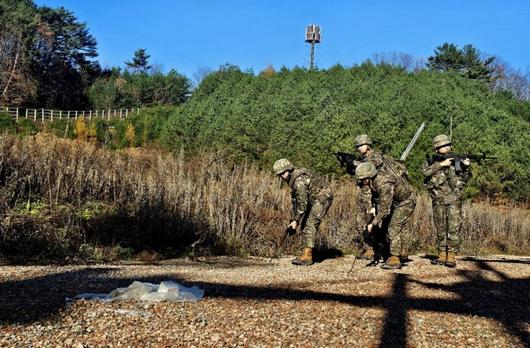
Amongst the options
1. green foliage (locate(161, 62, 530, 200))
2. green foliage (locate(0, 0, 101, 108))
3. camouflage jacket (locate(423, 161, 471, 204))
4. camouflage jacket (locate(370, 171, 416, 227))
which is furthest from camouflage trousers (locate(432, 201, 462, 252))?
green foliage (locate(0, 0, 101, 108))

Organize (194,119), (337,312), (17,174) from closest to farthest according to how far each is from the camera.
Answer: (337,312), (17,174), (194,119)

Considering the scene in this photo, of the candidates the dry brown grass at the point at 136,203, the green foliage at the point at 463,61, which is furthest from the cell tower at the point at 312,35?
the dry brown grass at the point at 136,203

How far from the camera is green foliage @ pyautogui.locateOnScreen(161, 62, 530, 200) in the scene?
25.5m

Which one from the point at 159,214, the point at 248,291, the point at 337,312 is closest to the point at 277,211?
the point at 159,214

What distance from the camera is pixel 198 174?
13.4 metres

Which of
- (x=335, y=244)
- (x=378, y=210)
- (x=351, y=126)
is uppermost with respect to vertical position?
(x=351, y=126)

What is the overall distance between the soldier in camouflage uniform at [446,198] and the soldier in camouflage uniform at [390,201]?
688 mm

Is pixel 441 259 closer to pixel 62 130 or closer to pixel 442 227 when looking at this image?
pixel 442 227

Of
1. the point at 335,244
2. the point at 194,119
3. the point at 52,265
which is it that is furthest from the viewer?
the point at 194,119

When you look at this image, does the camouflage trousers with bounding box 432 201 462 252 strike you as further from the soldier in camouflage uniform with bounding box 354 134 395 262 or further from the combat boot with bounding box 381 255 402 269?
the combat boot with bounding box 381 255 402 269

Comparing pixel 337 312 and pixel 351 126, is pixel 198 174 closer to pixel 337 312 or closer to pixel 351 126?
pixel 337 312

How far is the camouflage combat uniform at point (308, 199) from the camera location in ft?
30.7

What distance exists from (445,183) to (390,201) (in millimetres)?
1375

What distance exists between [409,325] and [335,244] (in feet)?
25.3
